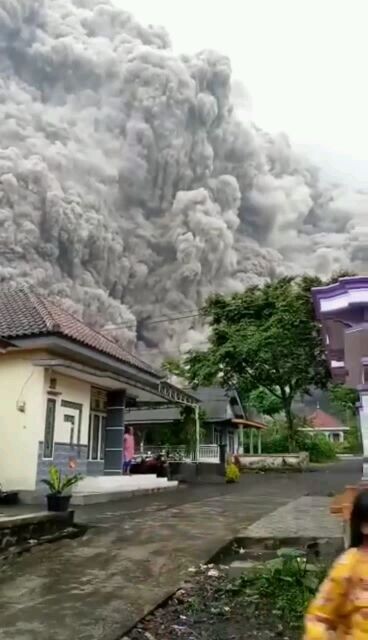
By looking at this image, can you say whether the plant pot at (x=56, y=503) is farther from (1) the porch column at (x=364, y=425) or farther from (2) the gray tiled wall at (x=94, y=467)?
(2) the gray tiled wall at (x=94, y=467)

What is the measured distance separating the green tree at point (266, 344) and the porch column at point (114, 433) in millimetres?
12152

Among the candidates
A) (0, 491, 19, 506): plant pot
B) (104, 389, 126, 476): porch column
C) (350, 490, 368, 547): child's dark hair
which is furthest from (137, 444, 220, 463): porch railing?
(350, 490, 368, 547): child's dark hair

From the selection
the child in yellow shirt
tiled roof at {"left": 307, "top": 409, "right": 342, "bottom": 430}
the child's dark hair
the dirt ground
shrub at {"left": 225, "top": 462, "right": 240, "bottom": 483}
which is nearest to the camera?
the child in yellow shirt

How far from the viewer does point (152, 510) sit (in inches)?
453

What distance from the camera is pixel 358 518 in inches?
80.3

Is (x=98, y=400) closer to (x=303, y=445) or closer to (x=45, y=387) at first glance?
(x=45, y=387)

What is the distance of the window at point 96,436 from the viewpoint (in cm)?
1581

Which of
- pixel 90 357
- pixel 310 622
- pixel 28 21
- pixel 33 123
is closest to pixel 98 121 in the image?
pixel 33 123

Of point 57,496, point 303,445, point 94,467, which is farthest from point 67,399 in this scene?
point 303,445

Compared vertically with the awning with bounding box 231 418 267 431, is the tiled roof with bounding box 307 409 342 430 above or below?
above

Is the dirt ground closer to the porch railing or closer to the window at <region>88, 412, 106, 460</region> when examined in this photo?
the window at <region>88, 412, 106, 460</region>

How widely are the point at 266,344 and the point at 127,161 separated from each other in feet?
143

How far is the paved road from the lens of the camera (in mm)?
4219

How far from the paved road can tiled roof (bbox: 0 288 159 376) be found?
355 centimetres
